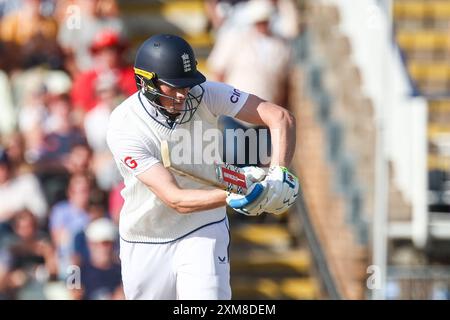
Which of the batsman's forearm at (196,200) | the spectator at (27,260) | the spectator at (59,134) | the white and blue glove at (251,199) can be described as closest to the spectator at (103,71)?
the spectator at (59,134)

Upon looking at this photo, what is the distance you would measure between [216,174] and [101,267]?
319 centimetres

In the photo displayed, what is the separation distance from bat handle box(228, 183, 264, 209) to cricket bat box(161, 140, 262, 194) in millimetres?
48

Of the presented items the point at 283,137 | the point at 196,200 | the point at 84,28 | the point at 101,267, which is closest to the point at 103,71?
the point at 84,28

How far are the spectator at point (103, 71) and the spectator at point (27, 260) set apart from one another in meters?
1.08

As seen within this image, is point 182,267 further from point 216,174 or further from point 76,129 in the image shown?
point 76,129

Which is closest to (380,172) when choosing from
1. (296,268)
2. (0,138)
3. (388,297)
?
(388,297)

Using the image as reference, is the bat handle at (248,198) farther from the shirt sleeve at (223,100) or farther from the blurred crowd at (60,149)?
the blurred crowd at (60,149)

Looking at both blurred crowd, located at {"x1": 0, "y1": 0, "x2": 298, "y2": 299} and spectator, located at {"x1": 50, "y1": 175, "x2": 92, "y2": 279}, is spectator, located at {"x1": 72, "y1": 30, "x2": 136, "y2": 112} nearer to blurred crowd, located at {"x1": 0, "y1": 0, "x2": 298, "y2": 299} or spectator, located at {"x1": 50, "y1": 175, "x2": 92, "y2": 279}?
blurred crowd, located at {"x1": 0, "y1": 0, "x2": 298, "y2": 299}

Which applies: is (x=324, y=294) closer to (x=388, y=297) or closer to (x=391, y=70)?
(x=388, y=297)

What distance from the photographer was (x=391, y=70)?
1048 centimetres

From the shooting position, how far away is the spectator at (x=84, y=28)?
35.8ft

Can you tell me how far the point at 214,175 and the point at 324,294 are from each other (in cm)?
341

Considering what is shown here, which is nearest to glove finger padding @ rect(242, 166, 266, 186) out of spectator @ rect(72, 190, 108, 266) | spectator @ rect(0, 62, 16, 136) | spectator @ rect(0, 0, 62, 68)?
spectator @ rect(72, 190, 108, 266)

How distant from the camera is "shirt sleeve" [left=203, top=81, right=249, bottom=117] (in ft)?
22.0
